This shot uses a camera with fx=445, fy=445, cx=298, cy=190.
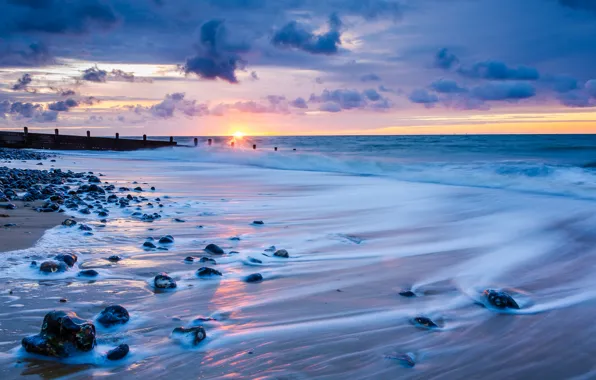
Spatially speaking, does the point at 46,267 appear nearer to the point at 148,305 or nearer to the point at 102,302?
the point at 102,302

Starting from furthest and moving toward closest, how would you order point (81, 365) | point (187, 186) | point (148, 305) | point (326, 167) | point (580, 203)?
1. point (326, 167)
2. point (187, 186)
3. point (580, 203)
4. point (148, 305)
5. point (81, 365)

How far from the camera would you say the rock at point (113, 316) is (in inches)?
107

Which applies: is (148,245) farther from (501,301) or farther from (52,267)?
(501,301)

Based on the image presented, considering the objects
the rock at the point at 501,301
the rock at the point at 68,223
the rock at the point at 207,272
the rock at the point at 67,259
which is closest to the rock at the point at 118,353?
the rock at the point at 207,272

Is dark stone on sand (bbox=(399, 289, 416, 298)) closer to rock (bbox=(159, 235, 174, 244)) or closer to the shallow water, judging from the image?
the shallow water

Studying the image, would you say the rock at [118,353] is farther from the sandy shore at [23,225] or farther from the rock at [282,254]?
the sandy shore at [23,225]

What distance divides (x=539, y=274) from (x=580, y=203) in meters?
6.81

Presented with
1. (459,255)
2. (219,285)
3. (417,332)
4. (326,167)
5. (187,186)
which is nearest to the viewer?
(417,332)

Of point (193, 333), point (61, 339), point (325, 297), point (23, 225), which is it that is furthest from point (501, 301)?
point (23, 225)

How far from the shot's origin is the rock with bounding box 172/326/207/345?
2574 millimetres

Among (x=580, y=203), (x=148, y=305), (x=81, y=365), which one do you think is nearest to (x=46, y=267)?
(x=148, y=305)

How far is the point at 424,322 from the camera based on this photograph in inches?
117

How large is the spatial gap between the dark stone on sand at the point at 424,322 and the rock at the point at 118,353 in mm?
1810

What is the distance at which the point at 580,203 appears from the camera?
389 inches
